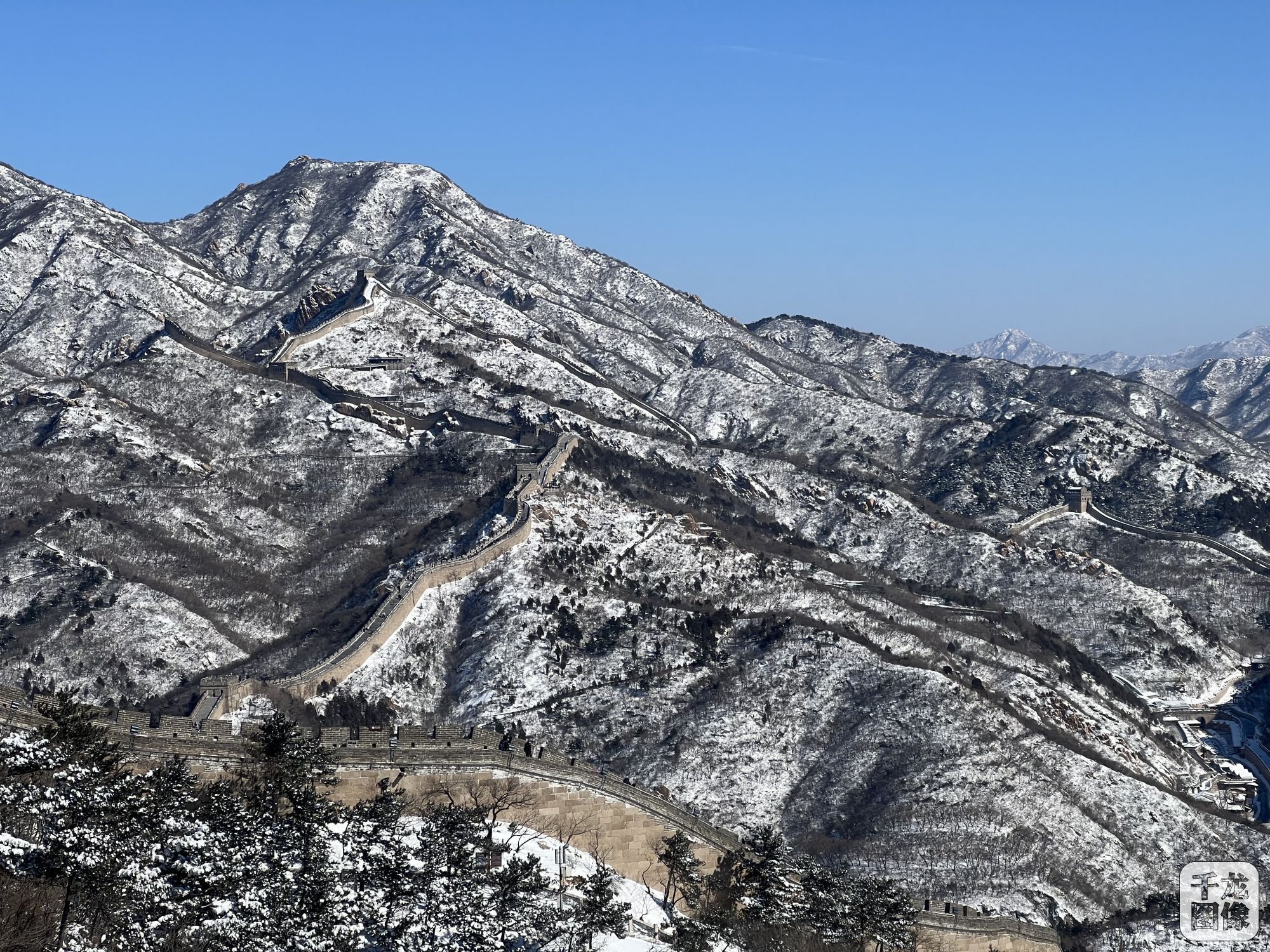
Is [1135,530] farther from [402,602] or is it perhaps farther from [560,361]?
[402,602]

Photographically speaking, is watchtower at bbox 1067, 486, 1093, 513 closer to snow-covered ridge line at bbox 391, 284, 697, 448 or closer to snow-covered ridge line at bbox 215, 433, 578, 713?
snow-covered ridge line at bbox 391, 284, 697, 448

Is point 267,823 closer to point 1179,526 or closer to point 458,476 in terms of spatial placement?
point 458,476

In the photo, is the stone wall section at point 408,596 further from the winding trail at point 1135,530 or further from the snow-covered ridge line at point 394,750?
the winding trail at point 1135,530

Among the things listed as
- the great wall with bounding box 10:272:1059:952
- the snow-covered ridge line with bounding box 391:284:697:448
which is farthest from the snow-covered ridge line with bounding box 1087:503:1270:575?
the great wall with bounding box 10:272:1059:952

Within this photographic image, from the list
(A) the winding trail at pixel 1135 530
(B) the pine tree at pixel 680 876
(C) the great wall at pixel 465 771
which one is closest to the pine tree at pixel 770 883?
(B) the pine tree at pixel 680 876

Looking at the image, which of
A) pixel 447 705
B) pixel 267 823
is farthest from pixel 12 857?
pixel 447 705

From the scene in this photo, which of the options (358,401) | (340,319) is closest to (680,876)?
(358,401)
